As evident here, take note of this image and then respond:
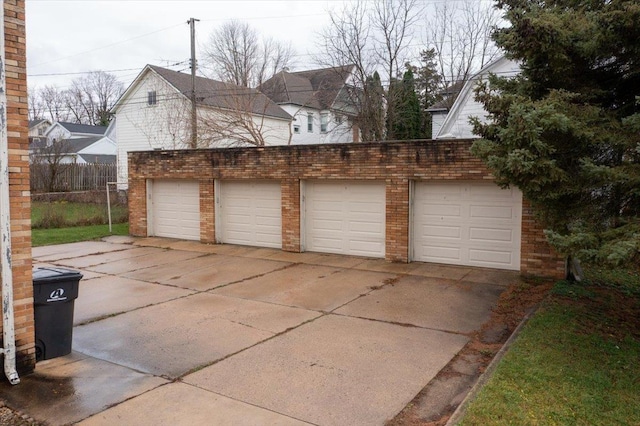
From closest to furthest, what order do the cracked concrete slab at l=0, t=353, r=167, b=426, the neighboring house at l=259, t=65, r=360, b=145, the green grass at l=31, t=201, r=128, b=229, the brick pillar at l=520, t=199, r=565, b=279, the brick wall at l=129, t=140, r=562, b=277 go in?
the cracked concrete slab at l=0, t=353, r=167, b=426, the brick pillar at l=520, t=199, r=565, b=279, the brick wall at l=129, t=140, r=562, b=277, the green grass at l=31, t=201, r=128, b=229, the neighboring house at l=259, t=65, r=360, b=145

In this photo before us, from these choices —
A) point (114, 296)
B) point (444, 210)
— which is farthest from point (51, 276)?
point (444, 210)

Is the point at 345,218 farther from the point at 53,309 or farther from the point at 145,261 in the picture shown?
the point at 53,309

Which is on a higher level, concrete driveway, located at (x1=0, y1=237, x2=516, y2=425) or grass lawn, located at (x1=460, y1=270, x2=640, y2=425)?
grass lawn, located at (x1=460, y1=270, x2=640, y2=425)

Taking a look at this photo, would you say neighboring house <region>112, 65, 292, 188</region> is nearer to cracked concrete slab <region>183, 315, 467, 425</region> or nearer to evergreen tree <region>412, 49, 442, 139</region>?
evergreen tree <region>412, 49, 442, 139</region>

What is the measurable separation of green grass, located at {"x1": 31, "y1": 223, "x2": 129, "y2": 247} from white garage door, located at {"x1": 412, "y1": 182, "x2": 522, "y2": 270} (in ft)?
33.9

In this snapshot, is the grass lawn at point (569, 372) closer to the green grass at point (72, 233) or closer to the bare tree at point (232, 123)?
the green grass at point (72, 233)

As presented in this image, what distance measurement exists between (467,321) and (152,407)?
4.37 metres

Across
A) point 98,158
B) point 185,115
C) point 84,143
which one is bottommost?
point 98,158

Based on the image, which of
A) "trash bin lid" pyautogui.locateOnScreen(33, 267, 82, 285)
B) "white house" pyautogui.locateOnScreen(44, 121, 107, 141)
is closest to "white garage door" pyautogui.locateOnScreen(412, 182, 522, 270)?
"trash bin lid" pyautogui.locateOnScreen(33, 267, 82, 285)

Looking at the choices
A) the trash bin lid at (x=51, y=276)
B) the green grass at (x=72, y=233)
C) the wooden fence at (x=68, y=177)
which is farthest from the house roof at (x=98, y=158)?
the trash bin lid at (x=51, y=276)

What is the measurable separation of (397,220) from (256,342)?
5.91 meters

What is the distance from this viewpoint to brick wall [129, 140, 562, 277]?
1022 cm

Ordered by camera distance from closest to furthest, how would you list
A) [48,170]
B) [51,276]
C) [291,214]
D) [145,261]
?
[51,276], [145,261], [291,214], [48,170]

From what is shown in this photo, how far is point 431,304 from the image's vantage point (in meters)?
7.85
